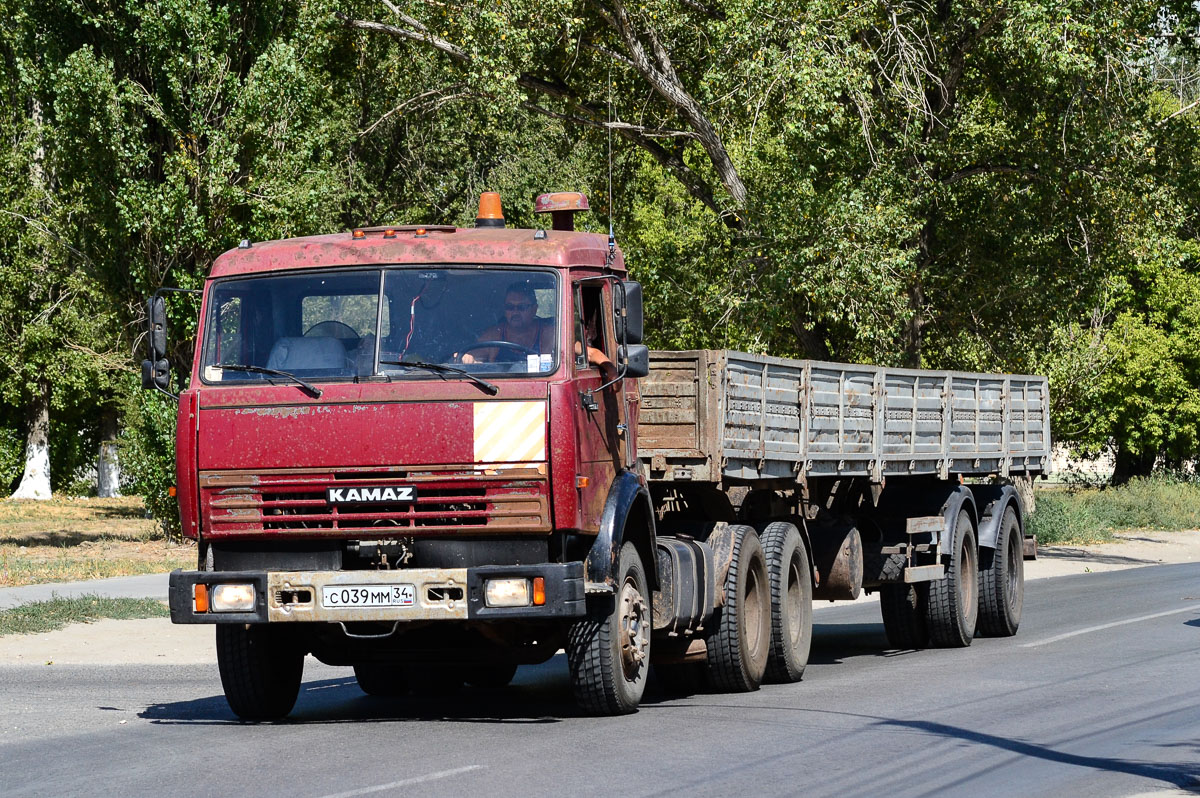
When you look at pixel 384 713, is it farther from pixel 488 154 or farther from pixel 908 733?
pixel 488 154

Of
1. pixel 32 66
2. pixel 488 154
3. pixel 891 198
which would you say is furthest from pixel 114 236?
pixel 488 154

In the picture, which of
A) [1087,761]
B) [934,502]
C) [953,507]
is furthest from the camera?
[953,507]

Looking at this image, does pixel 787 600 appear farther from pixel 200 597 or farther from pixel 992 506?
pixel 992 506

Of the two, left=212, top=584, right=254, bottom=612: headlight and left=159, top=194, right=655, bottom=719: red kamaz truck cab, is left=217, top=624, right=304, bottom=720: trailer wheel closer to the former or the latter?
left=159, top=194, right=655, bottom=719: red kamaz truck cab

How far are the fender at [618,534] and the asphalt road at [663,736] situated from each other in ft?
2.95

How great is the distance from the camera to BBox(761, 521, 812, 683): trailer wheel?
1245cm

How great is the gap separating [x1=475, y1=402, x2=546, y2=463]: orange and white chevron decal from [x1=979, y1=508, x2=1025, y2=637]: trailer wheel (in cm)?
817

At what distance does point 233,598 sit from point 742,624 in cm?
383

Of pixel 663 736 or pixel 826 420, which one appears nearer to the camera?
pixel 663 736

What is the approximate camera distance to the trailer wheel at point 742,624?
11719 mm

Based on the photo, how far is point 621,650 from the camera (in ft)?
32.9

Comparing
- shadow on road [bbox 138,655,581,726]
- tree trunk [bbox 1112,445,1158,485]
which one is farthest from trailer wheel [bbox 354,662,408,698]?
tree trunk [bbox 1112,445,1158,485]

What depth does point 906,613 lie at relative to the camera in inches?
610

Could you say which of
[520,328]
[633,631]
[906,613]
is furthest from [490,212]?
[906,613]
